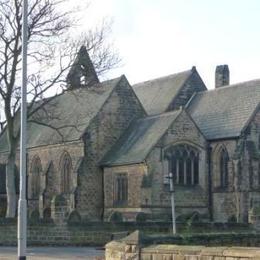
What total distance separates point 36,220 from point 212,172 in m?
18.5

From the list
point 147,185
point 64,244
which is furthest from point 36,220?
point 147,185

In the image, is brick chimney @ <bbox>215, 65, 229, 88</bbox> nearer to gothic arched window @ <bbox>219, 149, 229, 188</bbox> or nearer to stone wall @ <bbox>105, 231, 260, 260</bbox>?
gothic arched window @ <bbox>219, 149, 229, 188</bbox>

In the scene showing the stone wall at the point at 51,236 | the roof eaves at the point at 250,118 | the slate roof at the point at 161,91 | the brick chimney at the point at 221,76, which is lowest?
the stone wall at the point at 51,236

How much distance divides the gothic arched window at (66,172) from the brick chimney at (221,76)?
15.0 meters

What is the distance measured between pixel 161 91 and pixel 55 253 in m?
32.1

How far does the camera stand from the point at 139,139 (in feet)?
165

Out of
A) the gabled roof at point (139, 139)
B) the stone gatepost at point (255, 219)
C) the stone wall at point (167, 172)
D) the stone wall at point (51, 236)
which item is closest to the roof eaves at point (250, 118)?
the stone wall at point (167, 172)

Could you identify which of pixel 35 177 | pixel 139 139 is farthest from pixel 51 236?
pixel 35 177

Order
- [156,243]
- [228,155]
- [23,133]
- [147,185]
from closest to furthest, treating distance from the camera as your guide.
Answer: [156,243], [23,133], [147,185], [228,155]

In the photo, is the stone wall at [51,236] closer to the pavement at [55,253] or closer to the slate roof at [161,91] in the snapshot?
the pavement at [55,253]

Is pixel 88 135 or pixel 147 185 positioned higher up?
pixel 88 135

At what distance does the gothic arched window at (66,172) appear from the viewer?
177 ft

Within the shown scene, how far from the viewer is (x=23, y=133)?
2047 centimetres

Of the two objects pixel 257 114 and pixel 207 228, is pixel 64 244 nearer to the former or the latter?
pixel 207 228
